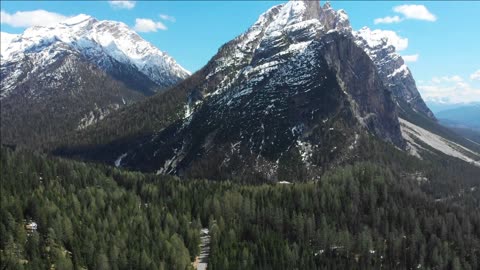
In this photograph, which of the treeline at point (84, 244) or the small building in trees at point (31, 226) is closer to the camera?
the treeline at point (84, 244)

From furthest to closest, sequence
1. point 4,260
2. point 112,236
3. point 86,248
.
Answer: point 112,236 → point 86,248 → point 4,260

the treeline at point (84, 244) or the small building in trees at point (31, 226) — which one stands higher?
the small building in trees at point (31, 226)

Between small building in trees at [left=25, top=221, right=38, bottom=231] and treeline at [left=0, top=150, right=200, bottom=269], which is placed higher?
small building in trees at [left=25, top=221, right=38, bottom=231]

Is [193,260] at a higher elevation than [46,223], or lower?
lower

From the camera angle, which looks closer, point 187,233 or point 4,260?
point 4,260

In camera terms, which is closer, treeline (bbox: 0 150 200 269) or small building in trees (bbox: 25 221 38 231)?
treeline (bbox: 0 150 200 269)

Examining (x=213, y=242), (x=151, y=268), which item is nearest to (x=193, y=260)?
(x=213, y=242)

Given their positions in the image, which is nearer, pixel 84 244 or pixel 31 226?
pixel 84 244

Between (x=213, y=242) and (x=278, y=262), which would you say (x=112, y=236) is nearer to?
(x=213, y=242)

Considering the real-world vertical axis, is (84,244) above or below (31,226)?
below

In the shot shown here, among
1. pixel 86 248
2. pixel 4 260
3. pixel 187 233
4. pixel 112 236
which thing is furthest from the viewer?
pixel 187 233
